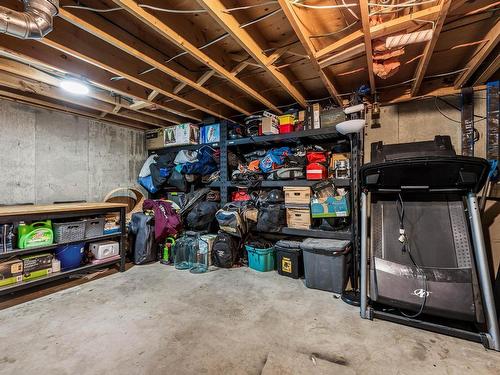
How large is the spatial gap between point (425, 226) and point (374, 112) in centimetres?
163

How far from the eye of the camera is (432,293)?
189 cm

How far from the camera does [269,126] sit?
3.38m

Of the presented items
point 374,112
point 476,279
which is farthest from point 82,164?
point 476,279

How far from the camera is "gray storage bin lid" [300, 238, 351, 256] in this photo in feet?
8.46

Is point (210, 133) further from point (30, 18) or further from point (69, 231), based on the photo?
point (30, 18)

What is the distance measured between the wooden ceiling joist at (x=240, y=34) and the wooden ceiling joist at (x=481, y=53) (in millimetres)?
1658

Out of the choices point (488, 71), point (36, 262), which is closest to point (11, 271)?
point (36, 262)

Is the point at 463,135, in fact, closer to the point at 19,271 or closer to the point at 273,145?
the point at 273,145

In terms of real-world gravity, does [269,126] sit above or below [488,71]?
below

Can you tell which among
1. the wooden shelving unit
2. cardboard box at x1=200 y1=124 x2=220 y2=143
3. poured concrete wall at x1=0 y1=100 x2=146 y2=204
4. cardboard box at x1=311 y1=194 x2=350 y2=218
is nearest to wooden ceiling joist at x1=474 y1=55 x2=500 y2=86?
cardboard box at x1=311 y1=194 x2=350 y2=218

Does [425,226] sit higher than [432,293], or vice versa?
[425,226]

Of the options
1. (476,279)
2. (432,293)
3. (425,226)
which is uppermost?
(425,226)

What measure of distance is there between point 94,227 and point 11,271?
840 mm

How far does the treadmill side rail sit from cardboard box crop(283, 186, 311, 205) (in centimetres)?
156
